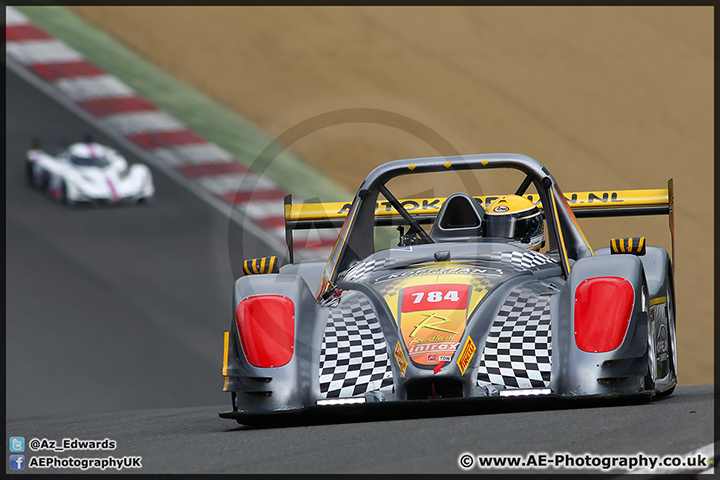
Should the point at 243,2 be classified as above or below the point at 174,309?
above

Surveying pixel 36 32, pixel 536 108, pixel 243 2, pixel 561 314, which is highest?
pixel 243 2

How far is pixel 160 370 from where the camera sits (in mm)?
11414

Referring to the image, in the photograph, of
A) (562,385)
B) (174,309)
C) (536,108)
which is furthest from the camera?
(536,108)

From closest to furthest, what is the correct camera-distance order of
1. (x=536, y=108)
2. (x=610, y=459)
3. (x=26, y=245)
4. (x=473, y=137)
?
1. (x=610, y=459)
2. (x=26, y=245)
3. (x=473, y=137)
4. (x=536, y=108)

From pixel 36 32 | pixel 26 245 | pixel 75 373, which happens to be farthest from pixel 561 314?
pixel 36 32

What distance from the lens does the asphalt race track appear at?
412 centimetres

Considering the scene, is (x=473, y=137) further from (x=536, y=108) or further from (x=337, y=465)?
(x=337, y=465)

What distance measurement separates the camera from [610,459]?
3.78 meters

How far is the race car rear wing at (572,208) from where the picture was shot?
7.93m

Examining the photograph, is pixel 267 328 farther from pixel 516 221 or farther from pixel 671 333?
pixel 671 333

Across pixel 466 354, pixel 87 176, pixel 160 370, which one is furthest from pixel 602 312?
pixel 87 176

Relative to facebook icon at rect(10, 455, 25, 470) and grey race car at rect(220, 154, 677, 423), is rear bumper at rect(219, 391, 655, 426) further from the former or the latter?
facebook icon at rect(10, 455, 25, 470)

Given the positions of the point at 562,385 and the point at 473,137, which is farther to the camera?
the point at 473,137

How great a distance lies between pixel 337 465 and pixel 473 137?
15.9 meters
